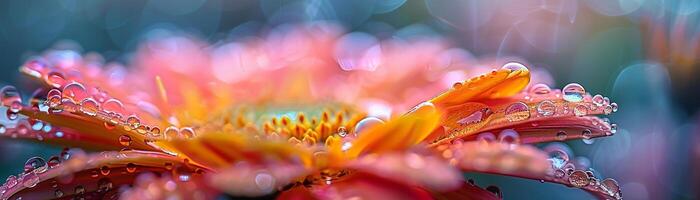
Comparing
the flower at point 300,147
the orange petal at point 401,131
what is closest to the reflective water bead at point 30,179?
the flower at point 300,147

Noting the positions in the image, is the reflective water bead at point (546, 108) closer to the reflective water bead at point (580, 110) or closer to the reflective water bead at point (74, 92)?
the reflective water bead at point (580, 110)

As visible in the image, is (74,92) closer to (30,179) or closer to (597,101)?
(30,179)

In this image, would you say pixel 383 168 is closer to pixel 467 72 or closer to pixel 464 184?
pixel 464 184

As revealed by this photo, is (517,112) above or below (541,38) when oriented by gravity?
below

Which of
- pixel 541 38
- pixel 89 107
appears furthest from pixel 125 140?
pixel 541 38

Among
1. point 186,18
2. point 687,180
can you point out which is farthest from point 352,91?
point 186,18
